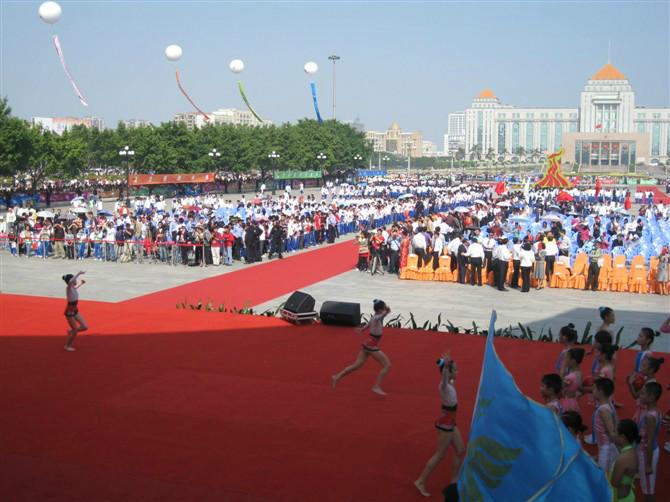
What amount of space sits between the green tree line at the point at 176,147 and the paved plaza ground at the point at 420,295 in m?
30.2

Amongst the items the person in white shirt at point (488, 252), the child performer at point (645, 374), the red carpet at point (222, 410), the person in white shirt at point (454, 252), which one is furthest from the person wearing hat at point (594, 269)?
the child performer at point (645, 374)

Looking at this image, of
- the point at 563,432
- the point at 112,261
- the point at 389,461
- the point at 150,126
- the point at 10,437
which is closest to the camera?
the point at 563,432

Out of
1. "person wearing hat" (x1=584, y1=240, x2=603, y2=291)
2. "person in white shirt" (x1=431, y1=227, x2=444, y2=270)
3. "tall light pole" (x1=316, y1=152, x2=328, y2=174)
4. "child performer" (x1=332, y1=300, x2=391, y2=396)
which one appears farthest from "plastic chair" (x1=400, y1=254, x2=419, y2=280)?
"tall light pole" (x1=316, y1=152, x2=328, y2=174)

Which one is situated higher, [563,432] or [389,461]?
[563,432]

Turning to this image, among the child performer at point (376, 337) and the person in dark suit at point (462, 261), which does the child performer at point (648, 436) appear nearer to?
the child performer at point (376, 337)

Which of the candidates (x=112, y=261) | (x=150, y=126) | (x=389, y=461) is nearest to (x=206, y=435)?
(x=389, y=461)

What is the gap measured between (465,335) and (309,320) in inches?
137

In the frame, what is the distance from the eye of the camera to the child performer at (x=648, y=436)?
→ 25.1 feet

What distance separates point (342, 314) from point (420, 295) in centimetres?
503

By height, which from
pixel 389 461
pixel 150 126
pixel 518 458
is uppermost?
pixel 150 126

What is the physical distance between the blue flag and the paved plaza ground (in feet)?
35.5

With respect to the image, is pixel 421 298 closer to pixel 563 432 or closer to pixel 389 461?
pixel 389 461

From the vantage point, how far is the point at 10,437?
9781 millimetres

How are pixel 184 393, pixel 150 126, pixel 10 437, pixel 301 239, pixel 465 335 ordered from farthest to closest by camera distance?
pixel 150 126, pixel 301 239, pixel 465 335, pixel 184 393, pixel 10 437
